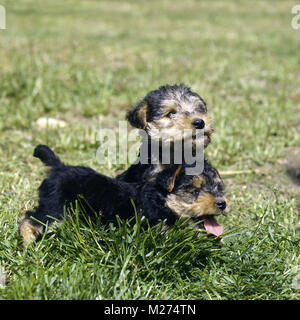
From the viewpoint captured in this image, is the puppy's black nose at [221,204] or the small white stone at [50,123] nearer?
the puppy's black nose at [221,204]

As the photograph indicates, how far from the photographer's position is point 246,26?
51.6 ft

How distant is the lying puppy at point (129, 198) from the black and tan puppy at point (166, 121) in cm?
21

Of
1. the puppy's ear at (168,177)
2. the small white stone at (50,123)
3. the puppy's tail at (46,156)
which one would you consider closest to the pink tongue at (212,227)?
the puppy's ear at (168,177)

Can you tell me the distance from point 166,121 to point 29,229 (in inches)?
63.5

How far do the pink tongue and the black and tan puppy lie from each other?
642mm

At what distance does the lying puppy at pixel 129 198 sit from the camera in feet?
12.4

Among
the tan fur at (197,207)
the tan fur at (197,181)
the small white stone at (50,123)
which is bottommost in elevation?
the tan fur at (197,207)

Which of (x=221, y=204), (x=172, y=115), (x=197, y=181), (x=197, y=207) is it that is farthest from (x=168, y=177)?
(x=172, y=115)

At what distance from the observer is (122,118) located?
24.3 ft

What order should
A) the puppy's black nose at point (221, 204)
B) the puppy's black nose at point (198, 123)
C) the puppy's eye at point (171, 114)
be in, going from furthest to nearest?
the puppy's eye at point (171, 114) → the puppy's black nose at point (198, 123) → the puppy's black nose at point (221, 204)

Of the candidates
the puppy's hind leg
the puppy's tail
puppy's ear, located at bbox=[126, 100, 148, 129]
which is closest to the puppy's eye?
puppy's ear, located at bbox=[126, 100, 148, 129]

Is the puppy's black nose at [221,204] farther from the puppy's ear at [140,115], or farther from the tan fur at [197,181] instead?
the puppy's ear at [140,115]

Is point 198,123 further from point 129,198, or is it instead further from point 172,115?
point 129,198
